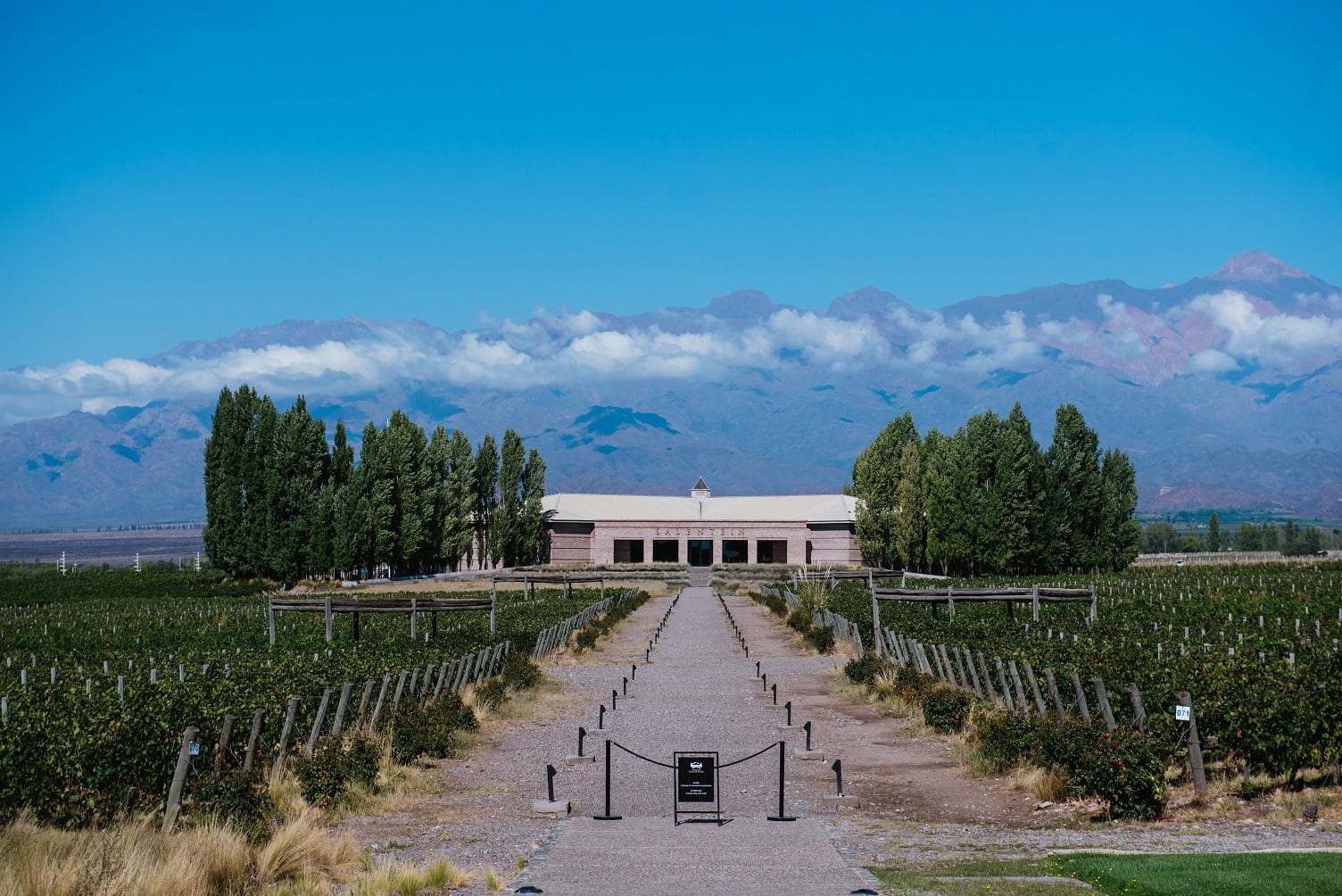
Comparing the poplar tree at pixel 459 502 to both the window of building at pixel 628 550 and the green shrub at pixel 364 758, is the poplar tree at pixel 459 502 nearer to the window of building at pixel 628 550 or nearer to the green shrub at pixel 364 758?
the window of building at pixel 628 550

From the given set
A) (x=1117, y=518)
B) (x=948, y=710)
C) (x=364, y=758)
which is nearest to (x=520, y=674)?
(x=948, y=710)

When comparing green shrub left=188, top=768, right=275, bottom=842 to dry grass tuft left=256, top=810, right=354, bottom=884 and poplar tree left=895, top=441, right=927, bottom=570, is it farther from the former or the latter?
poplar tree left=895, top=441, right=927, bottom=570

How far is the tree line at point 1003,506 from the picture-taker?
8019 centimetres

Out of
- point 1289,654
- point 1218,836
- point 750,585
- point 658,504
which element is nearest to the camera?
point 1218,836

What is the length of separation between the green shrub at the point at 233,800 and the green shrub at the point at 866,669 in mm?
15546

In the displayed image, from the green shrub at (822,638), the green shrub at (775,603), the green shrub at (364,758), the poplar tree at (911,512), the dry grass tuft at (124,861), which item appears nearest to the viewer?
the dry grass tuft at (124,861)

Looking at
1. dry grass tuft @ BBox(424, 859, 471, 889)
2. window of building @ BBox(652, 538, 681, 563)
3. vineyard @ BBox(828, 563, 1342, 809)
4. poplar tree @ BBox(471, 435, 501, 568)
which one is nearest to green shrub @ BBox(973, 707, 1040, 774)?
vineyard @ BBox(828, 563, 1342, 809)

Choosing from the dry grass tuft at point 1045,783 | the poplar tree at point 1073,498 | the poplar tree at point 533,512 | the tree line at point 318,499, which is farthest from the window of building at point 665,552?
the dry grass tuft at point 1045,783

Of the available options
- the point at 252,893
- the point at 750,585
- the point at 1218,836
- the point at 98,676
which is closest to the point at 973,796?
the point at 1218,836

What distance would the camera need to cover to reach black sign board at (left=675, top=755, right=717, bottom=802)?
13641 mm

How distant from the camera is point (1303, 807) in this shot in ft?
44.8

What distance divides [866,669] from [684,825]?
44.0 ft

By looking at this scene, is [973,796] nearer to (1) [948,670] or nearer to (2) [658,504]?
(1) [948,670]

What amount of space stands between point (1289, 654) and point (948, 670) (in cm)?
576
